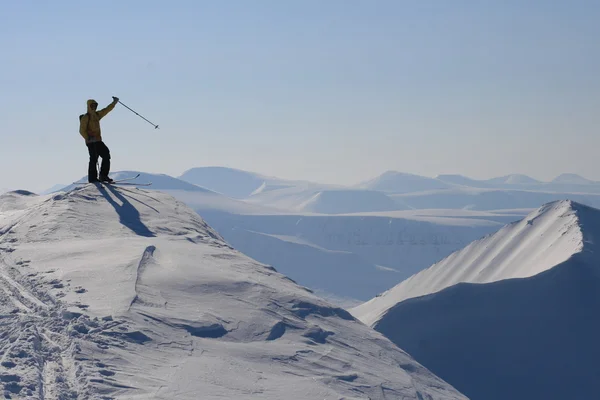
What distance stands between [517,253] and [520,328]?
15.8 metres

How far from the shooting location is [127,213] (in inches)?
625

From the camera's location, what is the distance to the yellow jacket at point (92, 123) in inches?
690

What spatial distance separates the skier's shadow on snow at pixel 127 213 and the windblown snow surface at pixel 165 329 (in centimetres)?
12

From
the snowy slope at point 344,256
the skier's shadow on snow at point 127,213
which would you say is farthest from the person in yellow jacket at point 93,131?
the snowy slope at point 344,256

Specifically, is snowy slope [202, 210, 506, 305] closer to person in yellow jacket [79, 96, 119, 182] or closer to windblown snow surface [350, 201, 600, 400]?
→ windblown snow surface [350, 201, 600, 400]

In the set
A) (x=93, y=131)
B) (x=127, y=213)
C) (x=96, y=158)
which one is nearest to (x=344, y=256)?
(x=96, y=158)

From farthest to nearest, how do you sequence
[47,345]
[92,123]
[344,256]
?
[344,256]
[92,123]
[47,345]

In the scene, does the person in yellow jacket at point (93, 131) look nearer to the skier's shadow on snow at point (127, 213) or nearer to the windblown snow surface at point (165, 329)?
the skier's shadow on snow at point (127, 213)

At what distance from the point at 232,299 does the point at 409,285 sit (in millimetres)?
53221

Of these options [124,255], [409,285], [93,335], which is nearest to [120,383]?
[93,335]

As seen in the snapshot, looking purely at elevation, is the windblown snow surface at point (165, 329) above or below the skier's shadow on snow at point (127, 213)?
below

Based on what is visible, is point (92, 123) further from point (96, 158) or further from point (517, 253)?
point (517, 253)

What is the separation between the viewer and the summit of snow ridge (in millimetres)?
47266

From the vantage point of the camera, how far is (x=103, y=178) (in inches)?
733
